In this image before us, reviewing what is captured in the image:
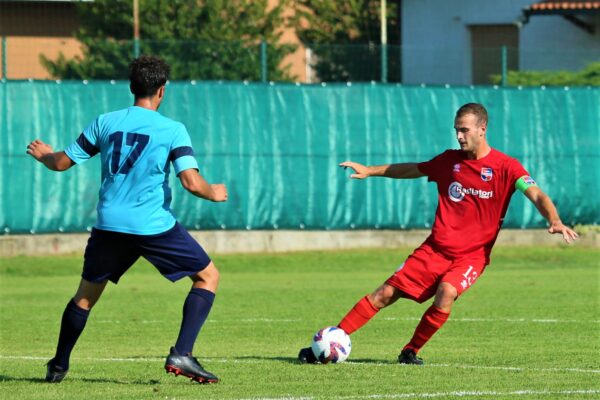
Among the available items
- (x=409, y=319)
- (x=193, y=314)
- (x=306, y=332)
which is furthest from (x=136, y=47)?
(x=193, y=314)

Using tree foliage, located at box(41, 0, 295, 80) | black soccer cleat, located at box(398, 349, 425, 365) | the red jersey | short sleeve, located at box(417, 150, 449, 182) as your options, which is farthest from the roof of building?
black soccer cleat, located at box(398, 349, 425, 365)

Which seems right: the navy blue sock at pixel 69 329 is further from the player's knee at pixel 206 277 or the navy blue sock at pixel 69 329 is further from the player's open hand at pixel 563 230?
the player's open hand at pixel 563 230

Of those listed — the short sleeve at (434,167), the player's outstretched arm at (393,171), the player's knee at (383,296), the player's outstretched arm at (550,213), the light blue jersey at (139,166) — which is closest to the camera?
the light blue jersey at (139,166)

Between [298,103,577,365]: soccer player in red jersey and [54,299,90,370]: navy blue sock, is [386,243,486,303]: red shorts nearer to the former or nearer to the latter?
[298,103,577,365]: soccer player in red jersey

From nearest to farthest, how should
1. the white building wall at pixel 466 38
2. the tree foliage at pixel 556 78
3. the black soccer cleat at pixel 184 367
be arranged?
1. the black soccer cleat at pixel 184 367
2. the tree foliage at pixel 556 78
3. the white building wall at pixel 466 38

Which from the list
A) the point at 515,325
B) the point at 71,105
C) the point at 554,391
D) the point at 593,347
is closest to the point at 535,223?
the point at 71,105

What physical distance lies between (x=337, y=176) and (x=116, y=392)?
12189 millimetres

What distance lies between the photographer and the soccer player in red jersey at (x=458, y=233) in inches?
365

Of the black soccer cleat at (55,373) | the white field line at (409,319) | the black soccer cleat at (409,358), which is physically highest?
the black soccer cleat at (55,373)

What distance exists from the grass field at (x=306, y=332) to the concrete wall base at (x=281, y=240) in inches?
9.0

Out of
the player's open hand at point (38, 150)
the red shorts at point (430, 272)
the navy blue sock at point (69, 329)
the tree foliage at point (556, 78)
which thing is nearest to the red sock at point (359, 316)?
the red shorts at point (430, 272)

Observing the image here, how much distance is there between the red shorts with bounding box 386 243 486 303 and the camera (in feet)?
30.5

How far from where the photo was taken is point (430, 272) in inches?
367

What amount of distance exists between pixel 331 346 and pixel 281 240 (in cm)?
1078
